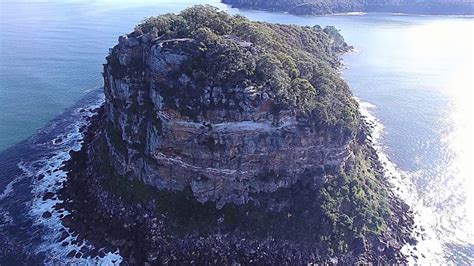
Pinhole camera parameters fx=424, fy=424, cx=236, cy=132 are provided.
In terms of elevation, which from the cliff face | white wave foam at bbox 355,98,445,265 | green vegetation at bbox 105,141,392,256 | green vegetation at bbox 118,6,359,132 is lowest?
white wave foam at bbox 355,98,445,265

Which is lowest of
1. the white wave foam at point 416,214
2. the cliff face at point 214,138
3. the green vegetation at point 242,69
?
the white wave foam at point 416,214

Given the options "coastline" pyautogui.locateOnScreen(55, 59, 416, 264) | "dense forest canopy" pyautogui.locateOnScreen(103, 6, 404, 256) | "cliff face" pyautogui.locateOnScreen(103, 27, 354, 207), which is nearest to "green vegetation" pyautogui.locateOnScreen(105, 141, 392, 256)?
"dense forest canopy" pyautogui.locateOnScreen(103, 6, 404, 256)

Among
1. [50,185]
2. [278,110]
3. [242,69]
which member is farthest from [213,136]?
[50,185]

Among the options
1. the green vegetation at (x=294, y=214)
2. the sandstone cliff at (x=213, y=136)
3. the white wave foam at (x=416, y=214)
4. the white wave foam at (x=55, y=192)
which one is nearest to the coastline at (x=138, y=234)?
the white wave foam at (x=55, y=192)

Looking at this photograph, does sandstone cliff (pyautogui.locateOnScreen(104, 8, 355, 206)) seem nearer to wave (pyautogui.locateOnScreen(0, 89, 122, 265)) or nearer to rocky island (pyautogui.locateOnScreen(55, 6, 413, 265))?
rocky island (pyautogui.locateOnScreen(55, 6, 413, 265))

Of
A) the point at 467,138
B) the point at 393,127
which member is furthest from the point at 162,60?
the point at 467,138

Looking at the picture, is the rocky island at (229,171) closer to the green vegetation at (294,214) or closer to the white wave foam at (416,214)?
the green vegetation at (294,214)
